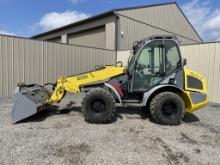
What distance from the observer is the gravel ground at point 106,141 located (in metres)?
3.81

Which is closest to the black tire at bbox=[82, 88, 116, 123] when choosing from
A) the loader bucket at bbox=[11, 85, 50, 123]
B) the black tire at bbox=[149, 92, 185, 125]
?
the black tire at bbox=[149, 92, 185, 125]

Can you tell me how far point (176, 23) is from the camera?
19.7m

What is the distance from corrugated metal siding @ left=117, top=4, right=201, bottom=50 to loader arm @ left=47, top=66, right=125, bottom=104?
8381mm

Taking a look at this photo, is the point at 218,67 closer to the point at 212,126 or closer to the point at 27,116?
the point at 212,126

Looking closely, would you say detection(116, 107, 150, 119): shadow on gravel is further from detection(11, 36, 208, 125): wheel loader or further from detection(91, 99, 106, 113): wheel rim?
detection(91, 99, 106, 113): wheel rim

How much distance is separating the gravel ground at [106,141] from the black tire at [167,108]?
19 centimetres

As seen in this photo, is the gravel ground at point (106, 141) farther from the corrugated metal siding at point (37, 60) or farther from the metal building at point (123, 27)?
the metal building at point (123, 27)

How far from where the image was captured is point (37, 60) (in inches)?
382

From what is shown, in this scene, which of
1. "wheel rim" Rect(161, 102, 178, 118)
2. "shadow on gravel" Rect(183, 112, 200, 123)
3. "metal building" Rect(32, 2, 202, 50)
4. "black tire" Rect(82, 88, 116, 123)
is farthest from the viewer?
"metal building" Rect(32, 2, 202, 50)

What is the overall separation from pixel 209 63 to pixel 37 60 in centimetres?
733

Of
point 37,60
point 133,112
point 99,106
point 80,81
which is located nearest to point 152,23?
point 37,60

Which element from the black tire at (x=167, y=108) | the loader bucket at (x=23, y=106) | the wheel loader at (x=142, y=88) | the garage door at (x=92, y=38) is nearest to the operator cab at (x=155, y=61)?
the wheel loader at (x=142, y=88)

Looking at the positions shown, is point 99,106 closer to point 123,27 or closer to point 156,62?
point 156,62

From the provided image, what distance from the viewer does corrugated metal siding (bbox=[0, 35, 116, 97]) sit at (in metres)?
8.62
